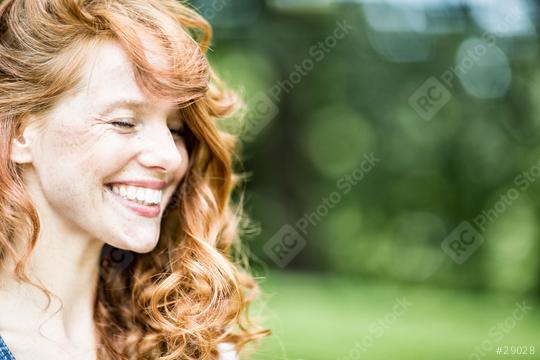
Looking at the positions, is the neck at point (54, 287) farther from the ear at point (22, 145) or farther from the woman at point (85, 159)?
the ear at point (22, 145)

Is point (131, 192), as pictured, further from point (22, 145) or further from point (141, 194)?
point (22, 145)

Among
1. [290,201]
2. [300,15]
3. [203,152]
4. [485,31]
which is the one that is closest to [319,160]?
[290,201]

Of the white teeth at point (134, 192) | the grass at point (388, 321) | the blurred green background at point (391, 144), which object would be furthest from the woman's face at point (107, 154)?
the blurred green background at point (391, 144)

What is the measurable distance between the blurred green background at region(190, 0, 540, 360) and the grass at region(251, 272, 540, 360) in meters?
0.13

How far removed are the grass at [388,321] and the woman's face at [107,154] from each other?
1448 mm

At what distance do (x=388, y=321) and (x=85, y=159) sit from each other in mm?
5572

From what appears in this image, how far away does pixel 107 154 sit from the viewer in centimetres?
208

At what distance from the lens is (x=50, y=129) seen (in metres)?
2.09

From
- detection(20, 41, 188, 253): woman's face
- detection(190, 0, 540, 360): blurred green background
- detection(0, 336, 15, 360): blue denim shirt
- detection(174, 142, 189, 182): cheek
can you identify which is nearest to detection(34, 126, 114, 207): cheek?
detection(20, 41, 188, 253): woman's face

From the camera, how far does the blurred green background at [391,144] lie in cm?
1048

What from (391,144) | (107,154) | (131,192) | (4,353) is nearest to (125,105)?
(107,154)

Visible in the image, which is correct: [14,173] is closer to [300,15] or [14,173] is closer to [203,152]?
[203,152]

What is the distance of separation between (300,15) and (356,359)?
7.31 m

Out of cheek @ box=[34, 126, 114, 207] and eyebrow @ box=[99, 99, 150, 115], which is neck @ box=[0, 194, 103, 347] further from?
eyebrow @ box=[99, 99, 150, 115]
